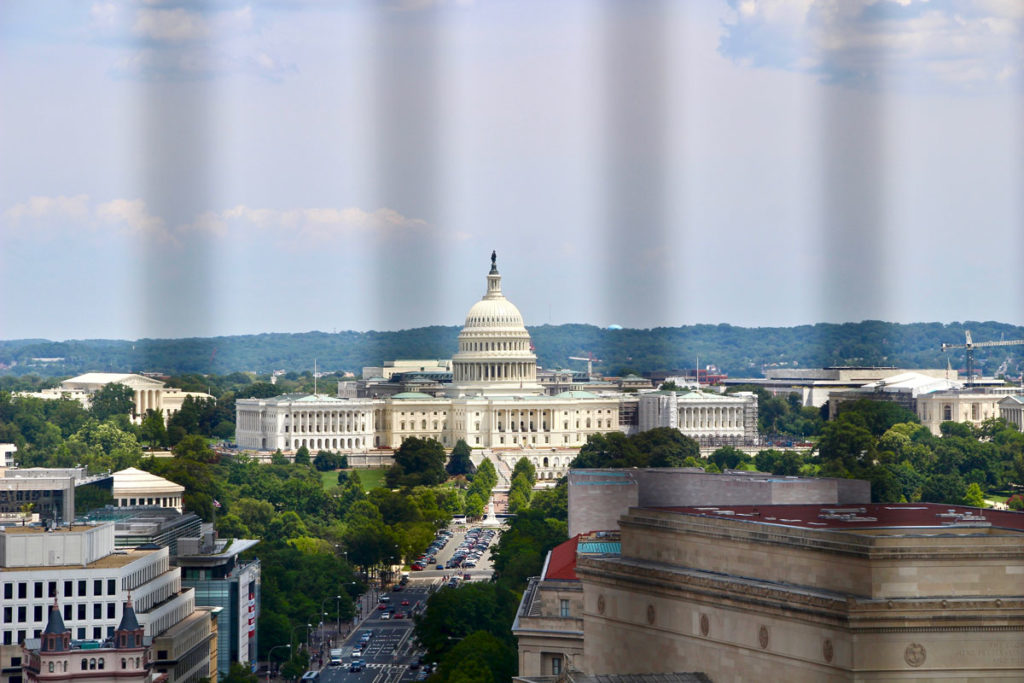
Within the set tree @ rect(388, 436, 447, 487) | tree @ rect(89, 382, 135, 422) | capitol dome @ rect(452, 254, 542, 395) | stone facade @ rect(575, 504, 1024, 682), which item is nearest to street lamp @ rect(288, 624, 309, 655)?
stone facade @ rect(575, 504, 1024, 682)

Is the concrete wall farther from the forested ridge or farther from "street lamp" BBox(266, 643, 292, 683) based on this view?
"street lamp" BBox(266, 643, 292, 683)

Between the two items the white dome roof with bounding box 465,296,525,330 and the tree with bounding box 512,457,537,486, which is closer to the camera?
the tree with bounding box 512,457,537,486

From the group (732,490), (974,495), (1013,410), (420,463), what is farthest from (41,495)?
(1013,410)

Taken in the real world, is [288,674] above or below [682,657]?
below

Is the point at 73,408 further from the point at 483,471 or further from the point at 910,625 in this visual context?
the point at 910,625

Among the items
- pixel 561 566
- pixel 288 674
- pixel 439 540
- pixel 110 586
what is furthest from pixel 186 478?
pixel 561 566
